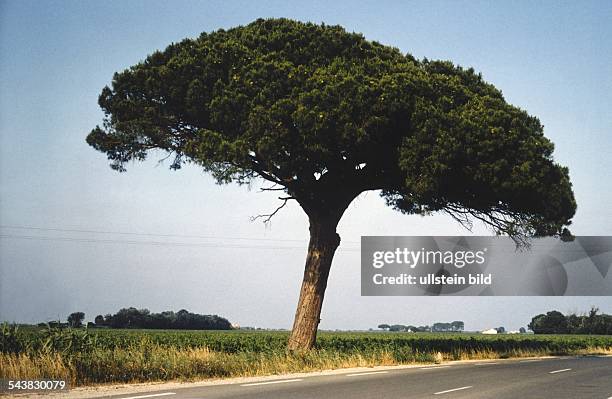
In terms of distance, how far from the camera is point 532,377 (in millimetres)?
18047

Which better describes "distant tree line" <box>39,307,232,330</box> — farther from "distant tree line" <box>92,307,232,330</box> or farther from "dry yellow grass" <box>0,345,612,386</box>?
"dry yellow grass" <box>0,345,612,386</box>

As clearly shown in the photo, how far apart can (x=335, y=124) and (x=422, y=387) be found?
9480mm

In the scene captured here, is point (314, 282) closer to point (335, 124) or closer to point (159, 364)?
point (335, 124)

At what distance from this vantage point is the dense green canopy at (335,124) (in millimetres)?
21688

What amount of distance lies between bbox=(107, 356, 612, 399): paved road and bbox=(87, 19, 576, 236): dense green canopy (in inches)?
248

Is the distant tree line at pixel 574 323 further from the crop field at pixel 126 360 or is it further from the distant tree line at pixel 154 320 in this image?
the crop field at pixel 126 360

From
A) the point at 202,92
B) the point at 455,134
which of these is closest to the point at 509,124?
the point at 455,134

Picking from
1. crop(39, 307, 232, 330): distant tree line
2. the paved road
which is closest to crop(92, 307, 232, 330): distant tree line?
crop(39, 307, 232, 330): distant tree line

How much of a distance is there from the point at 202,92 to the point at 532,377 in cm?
1397

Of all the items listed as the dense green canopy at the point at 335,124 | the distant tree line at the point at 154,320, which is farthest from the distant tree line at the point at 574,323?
the dense green canopy at the point at 335,124

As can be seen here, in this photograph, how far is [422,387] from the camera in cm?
1469

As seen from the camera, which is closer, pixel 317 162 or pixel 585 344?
pixel 317 162

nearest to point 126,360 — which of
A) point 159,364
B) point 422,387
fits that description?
point 159,364

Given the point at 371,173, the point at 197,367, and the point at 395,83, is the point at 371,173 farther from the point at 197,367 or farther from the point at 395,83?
the point at 197,367
